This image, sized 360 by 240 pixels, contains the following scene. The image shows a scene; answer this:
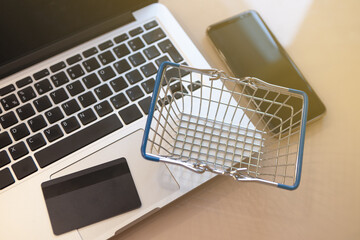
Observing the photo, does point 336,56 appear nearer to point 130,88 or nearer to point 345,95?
point 345,95

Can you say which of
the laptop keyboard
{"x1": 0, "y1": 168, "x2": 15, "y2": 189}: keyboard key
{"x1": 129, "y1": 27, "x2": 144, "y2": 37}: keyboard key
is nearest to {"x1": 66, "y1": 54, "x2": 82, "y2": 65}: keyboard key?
the laptop keyboard

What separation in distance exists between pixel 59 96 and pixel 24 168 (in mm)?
127

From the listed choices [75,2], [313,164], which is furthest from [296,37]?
[75,2]

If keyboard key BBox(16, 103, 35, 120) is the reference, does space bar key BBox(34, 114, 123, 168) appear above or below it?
below

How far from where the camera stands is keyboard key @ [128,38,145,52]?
0.60 meters

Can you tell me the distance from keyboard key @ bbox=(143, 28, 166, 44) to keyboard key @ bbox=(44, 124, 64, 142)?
0.21 m

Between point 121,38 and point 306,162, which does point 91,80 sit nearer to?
point 121,38

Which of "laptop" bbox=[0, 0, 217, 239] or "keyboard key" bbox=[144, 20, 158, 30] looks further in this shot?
"keyboard key" bbox=[144, 20, 158, 30]

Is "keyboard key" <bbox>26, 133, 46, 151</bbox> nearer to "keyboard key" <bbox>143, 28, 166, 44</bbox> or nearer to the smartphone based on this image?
"keyboard key" <bbox>143, 28, 166, 44</bbox>

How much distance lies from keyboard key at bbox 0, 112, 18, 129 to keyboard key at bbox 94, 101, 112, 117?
0.13 metres

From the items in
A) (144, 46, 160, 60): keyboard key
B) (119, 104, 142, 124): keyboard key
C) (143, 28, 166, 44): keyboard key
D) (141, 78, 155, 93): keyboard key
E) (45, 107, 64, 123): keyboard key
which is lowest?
(119, 104, 142, 124): keyboard key

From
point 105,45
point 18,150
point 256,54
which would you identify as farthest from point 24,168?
point 256,54

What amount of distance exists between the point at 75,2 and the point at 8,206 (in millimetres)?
328

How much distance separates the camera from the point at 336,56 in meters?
0.67
